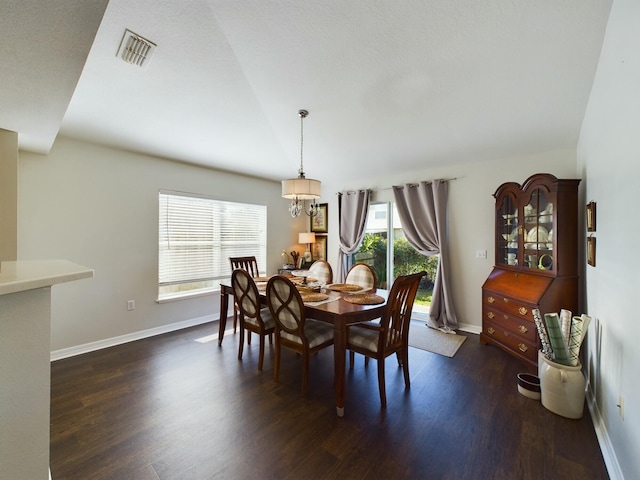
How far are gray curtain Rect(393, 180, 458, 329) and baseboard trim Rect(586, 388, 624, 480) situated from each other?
6.08ft

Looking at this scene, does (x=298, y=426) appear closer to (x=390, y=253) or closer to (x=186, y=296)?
(x=186, y=296)

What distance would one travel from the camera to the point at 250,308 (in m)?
2.83

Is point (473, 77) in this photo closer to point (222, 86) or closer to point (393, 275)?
point (222, 86)

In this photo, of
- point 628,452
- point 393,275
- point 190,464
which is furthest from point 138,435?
point 393,275

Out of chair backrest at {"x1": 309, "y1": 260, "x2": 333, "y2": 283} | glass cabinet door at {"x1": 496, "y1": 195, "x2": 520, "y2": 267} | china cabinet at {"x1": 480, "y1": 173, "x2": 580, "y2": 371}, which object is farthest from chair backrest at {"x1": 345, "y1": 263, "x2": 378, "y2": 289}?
glass cabinet door at {"x1": 496, "y1": 195, "x2": 520, "y2": 267}

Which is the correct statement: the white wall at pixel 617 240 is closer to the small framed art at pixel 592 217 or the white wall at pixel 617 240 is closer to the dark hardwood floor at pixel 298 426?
the small framed art at pixel 592 217

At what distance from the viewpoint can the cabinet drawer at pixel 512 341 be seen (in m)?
2.62

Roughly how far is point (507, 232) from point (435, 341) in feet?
5.27

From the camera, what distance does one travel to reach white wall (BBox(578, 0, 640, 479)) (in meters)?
1.34

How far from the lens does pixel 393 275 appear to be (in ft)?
15.4

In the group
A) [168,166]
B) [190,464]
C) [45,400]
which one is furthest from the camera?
[168,166]

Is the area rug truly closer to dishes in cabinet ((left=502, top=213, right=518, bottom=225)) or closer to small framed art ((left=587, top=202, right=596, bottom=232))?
dishes in cabinet ((left=502, top=213, right=518, bottom=225))

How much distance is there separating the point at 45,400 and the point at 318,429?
153cm

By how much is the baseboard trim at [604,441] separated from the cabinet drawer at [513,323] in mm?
564
